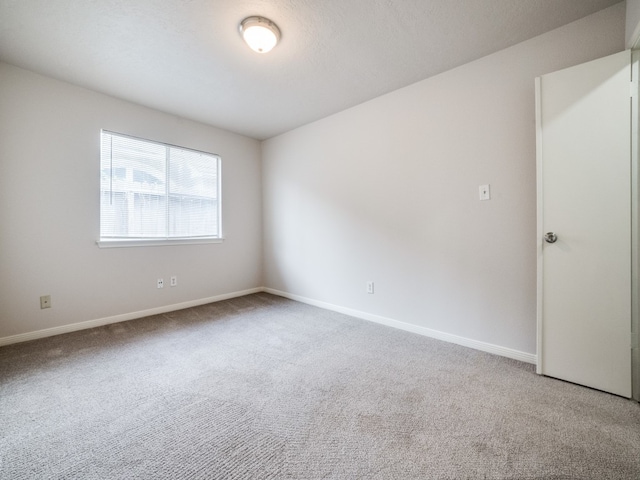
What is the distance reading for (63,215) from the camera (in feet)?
8.53

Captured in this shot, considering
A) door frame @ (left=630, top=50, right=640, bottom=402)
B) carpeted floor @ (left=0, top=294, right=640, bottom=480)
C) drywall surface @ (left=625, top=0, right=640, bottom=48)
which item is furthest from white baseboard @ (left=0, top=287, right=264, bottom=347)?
drywall surface @ (left=625, top=0, right=640, bottom=48)

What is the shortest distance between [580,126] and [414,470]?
2.22 meters

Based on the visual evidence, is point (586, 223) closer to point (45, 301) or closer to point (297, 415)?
point (297, 415)

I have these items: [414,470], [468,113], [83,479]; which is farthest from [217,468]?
[468,113]

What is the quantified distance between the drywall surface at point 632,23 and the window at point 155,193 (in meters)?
4.08

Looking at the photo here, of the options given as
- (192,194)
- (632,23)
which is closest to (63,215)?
(192,194)

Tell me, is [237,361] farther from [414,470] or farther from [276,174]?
[276,174]

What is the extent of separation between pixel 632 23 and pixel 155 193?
14.3 ft

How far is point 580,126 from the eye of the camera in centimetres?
168

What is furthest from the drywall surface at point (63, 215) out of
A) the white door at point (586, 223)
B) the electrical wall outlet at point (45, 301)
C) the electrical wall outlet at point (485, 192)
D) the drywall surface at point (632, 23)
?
the drywall surface at point (632, 23)

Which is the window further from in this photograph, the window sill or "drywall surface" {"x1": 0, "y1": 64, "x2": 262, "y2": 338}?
"drywall surface" {"x1": 0, "y1": 64, "x2": 262, "y2": 338}

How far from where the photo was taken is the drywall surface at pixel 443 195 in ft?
6.60

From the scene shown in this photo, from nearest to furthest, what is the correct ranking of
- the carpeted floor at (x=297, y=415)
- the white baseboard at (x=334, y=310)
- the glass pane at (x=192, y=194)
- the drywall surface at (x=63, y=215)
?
1. the carpeted floor at (x=297, y=415)
2. the white baseboard at (x=334, y=310)
3. the drywall surface at (x=63, y=215)
4. the glass pane at (x=192, y=194)

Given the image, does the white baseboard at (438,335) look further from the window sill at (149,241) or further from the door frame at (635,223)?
the window sill at (149,241)
